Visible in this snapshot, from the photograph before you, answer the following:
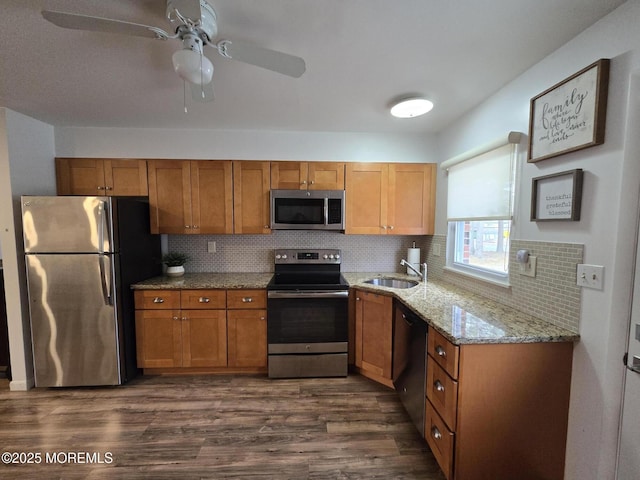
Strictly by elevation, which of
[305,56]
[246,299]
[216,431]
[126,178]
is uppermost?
[305,56]

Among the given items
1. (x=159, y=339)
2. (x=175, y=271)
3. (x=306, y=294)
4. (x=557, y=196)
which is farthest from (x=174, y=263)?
(x=557, y=196)

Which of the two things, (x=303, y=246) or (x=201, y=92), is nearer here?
(x=201, y=92)

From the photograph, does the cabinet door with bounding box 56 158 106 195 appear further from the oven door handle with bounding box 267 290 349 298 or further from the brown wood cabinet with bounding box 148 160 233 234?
the oven door handle with bounding box 267 290 349 298

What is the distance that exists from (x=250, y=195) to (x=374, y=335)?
1.79m

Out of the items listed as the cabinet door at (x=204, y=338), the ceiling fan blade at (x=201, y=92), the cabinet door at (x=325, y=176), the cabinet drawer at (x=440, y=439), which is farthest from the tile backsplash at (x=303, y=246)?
the ceiling fan blade at (x=201, y=92)

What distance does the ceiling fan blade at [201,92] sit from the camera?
1.38 m

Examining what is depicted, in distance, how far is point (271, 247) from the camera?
2.88 m

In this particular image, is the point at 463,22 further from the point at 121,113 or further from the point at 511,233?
the point at 121,113

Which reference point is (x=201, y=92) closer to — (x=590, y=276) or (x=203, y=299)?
(x=203, y=299)

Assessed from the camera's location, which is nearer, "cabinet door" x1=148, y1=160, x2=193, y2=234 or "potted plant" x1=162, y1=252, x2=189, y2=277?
"cabinet door" x1=148, y1=160, x2=193, y2=234

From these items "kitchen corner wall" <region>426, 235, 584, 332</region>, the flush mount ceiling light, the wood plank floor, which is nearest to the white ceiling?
the flush mount ceiling light

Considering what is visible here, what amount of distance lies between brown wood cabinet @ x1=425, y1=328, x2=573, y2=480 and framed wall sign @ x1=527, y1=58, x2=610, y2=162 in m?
1.01

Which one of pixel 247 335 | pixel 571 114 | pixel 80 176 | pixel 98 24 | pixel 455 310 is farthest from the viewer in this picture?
pixel 80 176

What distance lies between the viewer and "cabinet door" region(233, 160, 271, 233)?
255cm
